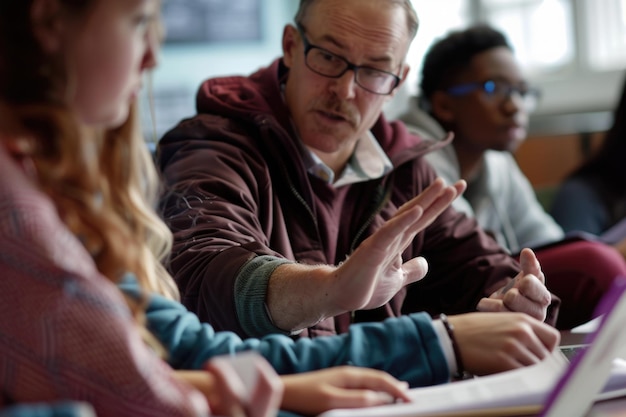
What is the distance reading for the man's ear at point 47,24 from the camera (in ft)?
2.47

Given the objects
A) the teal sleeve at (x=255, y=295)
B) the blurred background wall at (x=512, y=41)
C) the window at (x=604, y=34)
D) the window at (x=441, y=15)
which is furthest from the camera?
the window at (x=604, y=34)

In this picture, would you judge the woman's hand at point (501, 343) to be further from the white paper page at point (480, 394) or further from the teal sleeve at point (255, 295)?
the teal sleeve at point (255, 295)

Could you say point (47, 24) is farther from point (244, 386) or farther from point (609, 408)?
point (609, 408)

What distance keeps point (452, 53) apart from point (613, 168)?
71 centimetres

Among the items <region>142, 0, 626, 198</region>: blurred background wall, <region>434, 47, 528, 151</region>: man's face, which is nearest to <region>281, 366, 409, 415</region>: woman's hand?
<region>434, 47, 528, 151</region>: man's face

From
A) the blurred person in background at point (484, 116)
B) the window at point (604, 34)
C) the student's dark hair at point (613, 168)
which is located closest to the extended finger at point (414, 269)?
the blurred person in background at point (484, 116)

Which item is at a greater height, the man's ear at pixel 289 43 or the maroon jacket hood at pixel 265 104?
the man's ear at pixel 289 43

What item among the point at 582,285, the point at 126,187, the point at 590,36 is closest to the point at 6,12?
the point at 126,187

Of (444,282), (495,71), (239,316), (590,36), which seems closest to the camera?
(239,316)

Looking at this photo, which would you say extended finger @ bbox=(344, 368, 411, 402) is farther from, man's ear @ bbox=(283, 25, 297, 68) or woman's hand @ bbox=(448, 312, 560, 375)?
man's ear @ bbox=(283, 25, 297, 68)

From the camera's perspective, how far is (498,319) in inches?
40.6

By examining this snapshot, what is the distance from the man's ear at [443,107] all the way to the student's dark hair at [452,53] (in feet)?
0.08

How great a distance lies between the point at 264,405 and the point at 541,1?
479 cm

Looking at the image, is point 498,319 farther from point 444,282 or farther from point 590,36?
point 590,36
